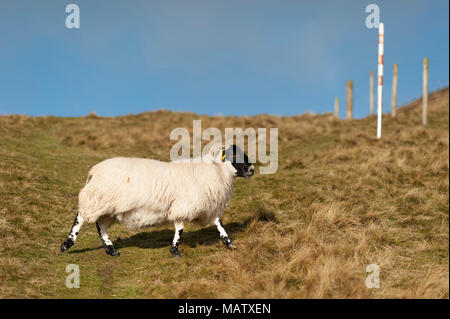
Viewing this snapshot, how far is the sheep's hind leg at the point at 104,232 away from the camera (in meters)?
7.24

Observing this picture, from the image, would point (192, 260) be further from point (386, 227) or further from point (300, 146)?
point (300, 146)

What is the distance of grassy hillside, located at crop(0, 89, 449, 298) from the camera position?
18.4 ft

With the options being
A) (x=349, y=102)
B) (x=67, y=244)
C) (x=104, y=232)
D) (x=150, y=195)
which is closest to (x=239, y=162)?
(x=150, y=195)

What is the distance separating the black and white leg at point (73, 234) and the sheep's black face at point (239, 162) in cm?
306

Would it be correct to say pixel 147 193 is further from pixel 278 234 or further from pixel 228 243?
pixel 278 234

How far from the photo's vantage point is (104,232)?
24.0ft

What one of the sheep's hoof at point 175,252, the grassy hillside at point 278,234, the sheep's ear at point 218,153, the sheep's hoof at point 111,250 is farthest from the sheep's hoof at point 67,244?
the sheep's ear at point 218,153

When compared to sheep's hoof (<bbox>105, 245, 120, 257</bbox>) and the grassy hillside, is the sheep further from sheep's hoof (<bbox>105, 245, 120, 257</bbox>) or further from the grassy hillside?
the grassy hillside

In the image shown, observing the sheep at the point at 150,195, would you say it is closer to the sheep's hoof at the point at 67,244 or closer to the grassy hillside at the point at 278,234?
the sheep's hoof at the point at 67,244

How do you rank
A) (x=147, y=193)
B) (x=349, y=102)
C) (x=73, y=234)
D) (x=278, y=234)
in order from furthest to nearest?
(x=349, y=102)
(x=278, y=234)
(x=73, y=234)
(x=147, y=193)

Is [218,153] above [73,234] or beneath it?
above

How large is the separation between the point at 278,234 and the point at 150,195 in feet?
9.32

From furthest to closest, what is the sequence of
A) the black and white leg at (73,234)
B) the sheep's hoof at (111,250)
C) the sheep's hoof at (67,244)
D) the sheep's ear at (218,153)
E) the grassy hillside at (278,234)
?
the sheep's ear at (218,153) < the sheep's hoof at (111,250) < the sheep's hoof at (67,244) < the black and white leg at (73,234) < the grassy hillside at (278,234)

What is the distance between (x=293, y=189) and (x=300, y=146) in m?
8.75
